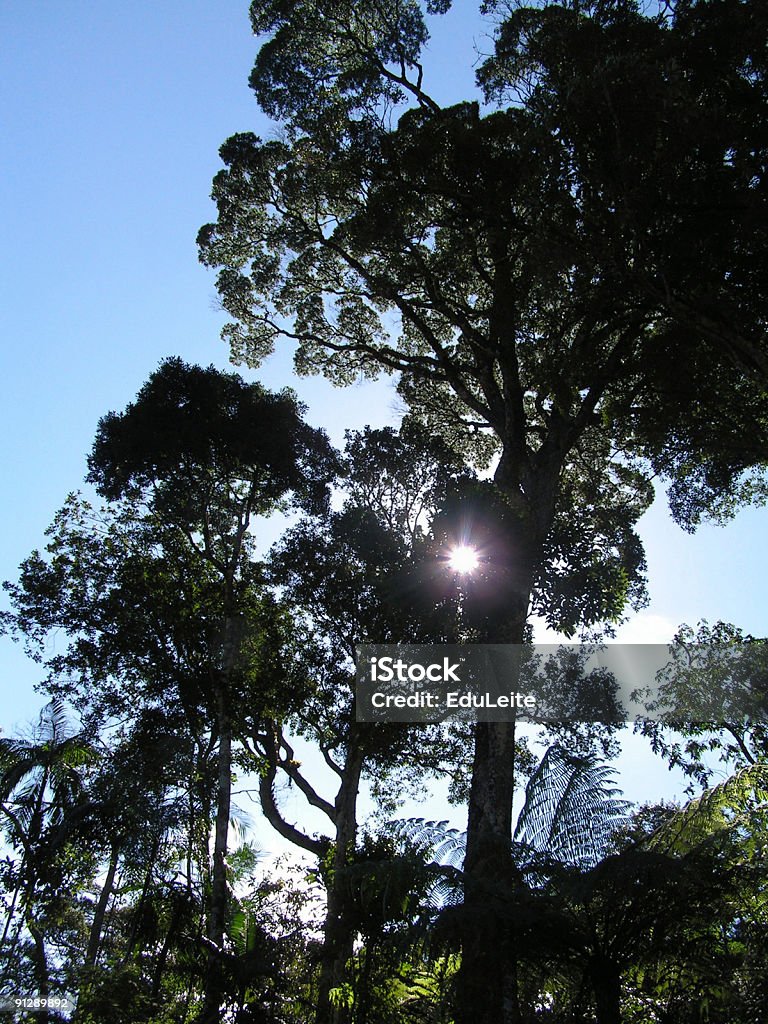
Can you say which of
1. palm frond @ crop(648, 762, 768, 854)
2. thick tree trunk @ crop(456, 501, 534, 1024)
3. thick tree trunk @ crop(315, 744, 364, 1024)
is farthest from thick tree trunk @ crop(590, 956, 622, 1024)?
thick tree trunk @ crop(315, 744, 364, 1024)

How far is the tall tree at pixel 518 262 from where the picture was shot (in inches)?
360

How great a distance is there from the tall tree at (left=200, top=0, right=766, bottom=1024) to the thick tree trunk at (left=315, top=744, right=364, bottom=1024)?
6.74 ft

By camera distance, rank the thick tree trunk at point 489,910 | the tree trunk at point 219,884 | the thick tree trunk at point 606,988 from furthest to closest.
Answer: the tree trunk at point 219,884
the thick tree trunk at point 489,910
the thick tree trunk at point 606,988

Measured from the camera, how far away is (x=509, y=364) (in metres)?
13.5

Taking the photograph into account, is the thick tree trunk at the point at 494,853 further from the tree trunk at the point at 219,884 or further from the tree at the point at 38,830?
the tree at the point at 38,830

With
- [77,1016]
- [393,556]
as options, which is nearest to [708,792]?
[393,556]

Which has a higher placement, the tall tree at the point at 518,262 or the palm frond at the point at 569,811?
the tall tree at the point at 518,262

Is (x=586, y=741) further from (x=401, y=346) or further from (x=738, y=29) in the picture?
(x=738, y=29)

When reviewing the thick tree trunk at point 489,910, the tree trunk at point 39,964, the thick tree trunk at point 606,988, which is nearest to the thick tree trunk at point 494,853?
the thick tree trunk at point 489,910

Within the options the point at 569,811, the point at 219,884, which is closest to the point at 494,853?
the point at 569,811

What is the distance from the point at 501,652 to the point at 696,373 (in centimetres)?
569
